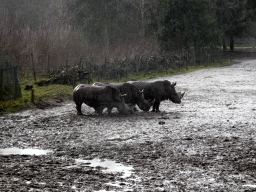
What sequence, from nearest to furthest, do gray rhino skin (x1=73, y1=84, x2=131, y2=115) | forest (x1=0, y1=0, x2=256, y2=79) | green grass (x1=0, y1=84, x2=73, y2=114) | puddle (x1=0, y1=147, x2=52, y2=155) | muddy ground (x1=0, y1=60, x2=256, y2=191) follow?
muddy ground (x1=0, y1=60, x2=256, y2=191) < puddle (x1=0, y1=147, x2=52, y2=155) < gray rhino skin (x1=73, y1=84, x2=131, y2=115) < green grass (x1=0, y1=84, x2=73, y2=114) < forest (x1=0, y1=0, x2=256, y2=79)

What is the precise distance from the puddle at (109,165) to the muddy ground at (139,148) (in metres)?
0.08

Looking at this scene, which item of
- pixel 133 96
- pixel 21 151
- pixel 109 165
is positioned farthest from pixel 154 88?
pixel 109 165

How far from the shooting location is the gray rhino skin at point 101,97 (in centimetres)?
1195

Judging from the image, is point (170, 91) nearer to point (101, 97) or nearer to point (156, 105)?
point (156, 105)

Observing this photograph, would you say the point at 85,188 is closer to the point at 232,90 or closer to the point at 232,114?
the point at 232,114

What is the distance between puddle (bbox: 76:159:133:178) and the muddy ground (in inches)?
3.2

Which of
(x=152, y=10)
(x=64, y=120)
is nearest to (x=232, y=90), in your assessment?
(x=64, y=120)

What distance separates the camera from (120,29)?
4850 centimetres

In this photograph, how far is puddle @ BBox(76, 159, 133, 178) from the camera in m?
6.51

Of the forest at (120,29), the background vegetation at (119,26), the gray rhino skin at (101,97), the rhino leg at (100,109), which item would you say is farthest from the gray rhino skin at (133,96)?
the background vegetation at (119,26)

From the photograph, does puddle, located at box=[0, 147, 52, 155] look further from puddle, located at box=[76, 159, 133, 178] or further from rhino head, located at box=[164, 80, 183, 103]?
rhino head, located at box=[164, 80, 183, 103]

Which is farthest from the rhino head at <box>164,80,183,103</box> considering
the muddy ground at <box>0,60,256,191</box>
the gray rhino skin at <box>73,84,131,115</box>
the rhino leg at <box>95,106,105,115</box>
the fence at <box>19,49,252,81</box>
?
the fence at <box>19,49,252,81</box>

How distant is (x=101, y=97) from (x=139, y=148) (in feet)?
13.7

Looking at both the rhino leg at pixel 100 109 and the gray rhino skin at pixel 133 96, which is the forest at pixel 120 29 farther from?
the rhino leg at pixel 100 109
